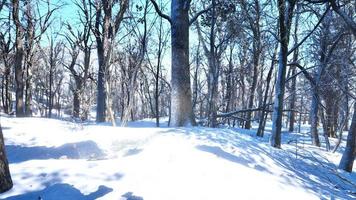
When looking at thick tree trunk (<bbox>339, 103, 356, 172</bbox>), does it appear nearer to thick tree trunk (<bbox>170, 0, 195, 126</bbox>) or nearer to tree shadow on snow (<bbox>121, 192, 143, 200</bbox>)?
thick tree trunk (<bbox>170, 0, 195, 126</bbox>)

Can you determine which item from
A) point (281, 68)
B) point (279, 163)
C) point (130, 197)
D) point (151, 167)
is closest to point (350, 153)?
point (281, 68)

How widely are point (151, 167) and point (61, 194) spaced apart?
1.48 metres

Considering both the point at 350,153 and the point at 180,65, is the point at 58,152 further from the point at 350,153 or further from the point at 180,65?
the point at 350,153

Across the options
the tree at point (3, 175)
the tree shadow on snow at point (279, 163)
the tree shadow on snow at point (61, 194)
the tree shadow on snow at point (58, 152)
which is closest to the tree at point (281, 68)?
the tree shadow on snow at point (279, 163)

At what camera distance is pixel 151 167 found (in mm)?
5430

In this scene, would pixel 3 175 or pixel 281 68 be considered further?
pixel 281 68

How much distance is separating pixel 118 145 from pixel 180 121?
2.78m

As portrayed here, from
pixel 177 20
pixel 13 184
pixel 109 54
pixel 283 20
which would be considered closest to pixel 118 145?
pixel 13 184

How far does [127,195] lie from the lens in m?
4.50

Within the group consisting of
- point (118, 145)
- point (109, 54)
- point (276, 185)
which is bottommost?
point (276, 185)

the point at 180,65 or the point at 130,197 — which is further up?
the point at 180,65

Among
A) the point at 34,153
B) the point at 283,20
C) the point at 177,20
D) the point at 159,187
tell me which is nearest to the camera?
the point at 159,187

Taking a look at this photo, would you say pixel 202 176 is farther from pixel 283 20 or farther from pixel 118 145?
pixel 283 20

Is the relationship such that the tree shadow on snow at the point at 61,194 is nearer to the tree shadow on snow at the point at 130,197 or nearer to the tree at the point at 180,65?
the tree shadow on snow at the point at 130,197
